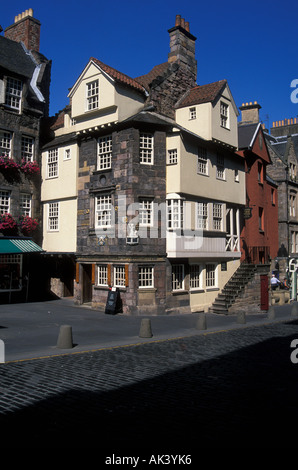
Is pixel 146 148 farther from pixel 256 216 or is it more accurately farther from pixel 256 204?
pixel 256 216

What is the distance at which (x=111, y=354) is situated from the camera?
38.3ft

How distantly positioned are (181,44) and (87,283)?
595 inches

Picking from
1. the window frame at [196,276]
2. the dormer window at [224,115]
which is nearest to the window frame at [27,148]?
the dormer window at [224,115]

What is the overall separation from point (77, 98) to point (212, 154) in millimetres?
8107

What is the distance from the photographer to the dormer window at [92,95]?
22281 mm

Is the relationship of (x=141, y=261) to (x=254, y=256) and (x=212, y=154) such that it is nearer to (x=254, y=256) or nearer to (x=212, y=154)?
(x=212, y=154)

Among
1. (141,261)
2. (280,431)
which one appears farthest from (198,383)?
(141,261)

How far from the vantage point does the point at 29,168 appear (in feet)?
82.6

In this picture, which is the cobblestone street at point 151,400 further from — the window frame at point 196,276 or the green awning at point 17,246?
the green awning at point 17,246

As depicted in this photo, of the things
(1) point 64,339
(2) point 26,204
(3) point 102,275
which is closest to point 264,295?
(3) point 102,275

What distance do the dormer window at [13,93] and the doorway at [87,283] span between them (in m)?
10.3

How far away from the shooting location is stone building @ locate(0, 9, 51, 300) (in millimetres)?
24078

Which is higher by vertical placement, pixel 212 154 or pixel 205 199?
pixel 212 154

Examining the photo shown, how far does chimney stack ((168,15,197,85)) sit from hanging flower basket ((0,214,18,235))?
13.3 meters
